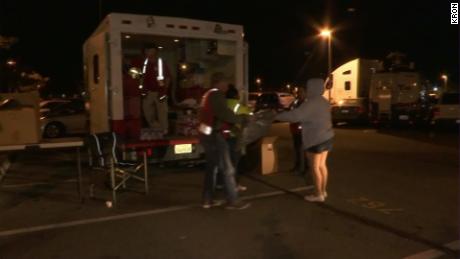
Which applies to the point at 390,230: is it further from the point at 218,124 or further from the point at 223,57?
the point at 223,57

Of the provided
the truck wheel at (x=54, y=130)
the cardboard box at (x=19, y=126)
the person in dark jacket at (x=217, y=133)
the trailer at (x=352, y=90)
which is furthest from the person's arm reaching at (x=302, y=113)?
the trailer at (x=352, y=90)

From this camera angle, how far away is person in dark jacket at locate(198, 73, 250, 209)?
683 cm

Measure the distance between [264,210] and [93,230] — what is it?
2.23m

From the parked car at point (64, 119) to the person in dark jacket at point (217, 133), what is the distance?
1255 cm

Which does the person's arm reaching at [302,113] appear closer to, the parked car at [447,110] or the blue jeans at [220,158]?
the blue jeans at [220,158]

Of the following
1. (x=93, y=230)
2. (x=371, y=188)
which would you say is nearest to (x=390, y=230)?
(x=371, y=188)

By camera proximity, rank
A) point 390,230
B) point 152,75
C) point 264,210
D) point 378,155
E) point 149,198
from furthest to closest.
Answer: point 378,155 < point 152,75 < point 149,198 < point 264,210 < point 390,230

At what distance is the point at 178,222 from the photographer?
6.57 metres

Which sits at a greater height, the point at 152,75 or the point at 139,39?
the point at 139,39

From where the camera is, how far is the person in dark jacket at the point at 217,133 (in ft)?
22.4

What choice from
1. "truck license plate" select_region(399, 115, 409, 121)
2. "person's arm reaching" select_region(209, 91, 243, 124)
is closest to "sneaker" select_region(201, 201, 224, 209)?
"person's arm reaching" select_region(209, 91, 243, 124)

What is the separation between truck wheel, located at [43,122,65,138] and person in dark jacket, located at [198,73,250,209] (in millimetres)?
13001

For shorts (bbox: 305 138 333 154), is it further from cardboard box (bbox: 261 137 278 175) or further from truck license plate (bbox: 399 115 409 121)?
truck license plate (bbox: 399 115 409 121)

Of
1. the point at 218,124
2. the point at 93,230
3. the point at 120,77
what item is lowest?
the point at 93,230
